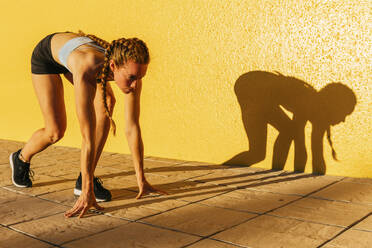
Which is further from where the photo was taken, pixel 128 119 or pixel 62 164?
pixel 62 164

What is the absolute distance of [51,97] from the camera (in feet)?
10.4

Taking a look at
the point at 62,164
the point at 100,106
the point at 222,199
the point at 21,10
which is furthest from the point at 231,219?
the point at 21,10

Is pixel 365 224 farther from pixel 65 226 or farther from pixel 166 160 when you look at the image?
pixel 166 160

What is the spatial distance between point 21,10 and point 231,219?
4936 millimetres

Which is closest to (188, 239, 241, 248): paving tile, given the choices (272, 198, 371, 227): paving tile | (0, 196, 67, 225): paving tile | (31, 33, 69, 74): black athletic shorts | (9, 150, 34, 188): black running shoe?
(272, 198, 371, 227): paving tile

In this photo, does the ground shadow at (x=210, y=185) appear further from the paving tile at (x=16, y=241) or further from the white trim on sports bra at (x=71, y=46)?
the white trim on sports bra at (x=71, y=46)

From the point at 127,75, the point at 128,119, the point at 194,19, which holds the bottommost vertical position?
the point at 128,119

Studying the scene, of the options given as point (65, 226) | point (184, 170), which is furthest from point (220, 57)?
point (65, 226)

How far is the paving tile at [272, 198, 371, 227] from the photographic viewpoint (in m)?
2.54

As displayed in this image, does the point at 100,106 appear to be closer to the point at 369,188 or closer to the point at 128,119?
the point at 128,119

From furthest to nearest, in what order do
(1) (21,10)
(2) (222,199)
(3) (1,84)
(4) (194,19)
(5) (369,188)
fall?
(3) (1,84) < (1) (21,10) < (4) (194,19) < (5) (369,188) < (2) (222,199)

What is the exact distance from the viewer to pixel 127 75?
8.57 feet

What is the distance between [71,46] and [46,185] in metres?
1.37

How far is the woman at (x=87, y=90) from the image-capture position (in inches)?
102
